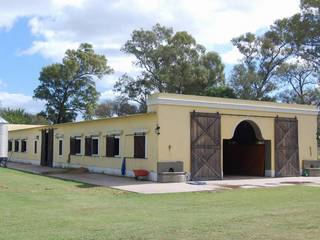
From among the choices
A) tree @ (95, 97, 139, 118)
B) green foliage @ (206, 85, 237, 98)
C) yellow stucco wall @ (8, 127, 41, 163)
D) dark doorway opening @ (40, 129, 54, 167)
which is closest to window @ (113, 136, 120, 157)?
dark doorway opening @ (40, 129, 54, 167)

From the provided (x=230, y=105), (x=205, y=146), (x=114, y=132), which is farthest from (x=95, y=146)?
(x=230, y=105)

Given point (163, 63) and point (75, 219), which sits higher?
point (163, 63)

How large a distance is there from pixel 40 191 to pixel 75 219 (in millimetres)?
7494

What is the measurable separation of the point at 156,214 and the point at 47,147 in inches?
1086

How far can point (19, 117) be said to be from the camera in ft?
255

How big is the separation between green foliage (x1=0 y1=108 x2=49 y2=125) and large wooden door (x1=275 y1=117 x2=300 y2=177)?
47438 millimetres

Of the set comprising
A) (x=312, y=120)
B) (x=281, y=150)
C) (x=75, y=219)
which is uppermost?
(x=312, y=120)

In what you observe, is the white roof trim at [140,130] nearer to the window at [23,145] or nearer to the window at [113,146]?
the window at [113,146]

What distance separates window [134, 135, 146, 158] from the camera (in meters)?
24.5

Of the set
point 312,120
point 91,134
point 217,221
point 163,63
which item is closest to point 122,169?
point 91,134

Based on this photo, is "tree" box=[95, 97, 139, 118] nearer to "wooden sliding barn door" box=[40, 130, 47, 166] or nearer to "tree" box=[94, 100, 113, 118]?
"tree" box=[94, 100, 113, 118]

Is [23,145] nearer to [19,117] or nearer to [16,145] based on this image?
[16,145]

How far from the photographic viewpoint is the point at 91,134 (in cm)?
3041

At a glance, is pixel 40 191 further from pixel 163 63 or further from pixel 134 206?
pixel 163 63
